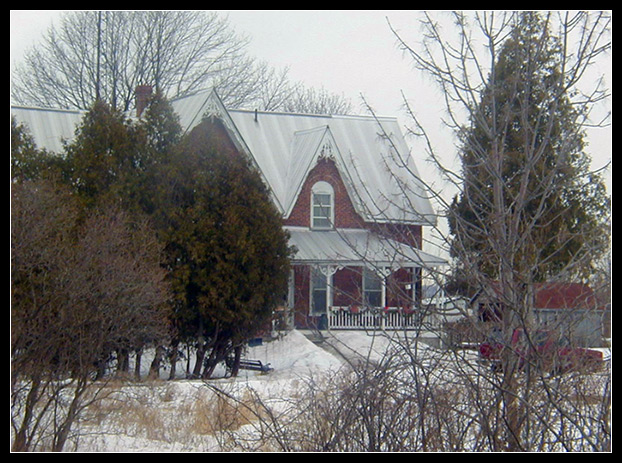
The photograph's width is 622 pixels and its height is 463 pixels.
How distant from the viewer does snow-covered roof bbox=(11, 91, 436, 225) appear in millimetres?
19578

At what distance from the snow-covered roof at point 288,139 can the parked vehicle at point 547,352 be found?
42.0 ft

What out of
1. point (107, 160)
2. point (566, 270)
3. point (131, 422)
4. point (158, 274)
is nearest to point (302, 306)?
point (107, 160)

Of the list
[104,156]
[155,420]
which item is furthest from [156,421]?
[104,156]

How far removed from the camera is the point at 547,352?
6055 millimetres

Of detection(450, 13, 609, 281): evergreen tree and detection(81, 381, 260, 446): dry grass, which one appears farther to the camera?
detection(81, 381, 260, 446): dry grass

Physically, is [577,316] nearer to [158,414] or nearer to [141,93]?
[158,414]

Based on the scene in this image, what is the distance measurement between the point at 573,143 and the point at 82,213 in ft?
31.2

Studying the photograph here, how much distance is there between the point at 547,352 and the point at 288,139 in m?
18.4

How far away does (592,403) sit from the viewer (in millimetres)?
5602

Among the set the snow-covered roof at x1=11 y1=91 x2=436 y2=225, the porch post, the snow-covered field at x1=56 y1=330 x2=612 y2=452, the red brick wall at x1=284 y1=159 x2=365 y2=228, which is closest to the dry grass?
the snow-covered field at x1=56 y1=330 x2=612 y2=452

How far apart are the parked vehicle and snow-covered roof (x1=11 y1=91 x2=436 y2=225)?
1280cm

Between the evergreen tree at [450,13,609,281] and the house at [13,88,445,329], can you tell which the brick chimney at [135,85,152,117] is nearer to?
the house at [13,88,445,329]

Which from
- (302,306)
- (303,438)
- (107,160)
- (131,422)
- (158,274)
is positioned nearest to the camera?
(303,438)

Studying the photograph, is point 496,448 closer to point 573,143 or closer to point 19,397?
point 573,143
